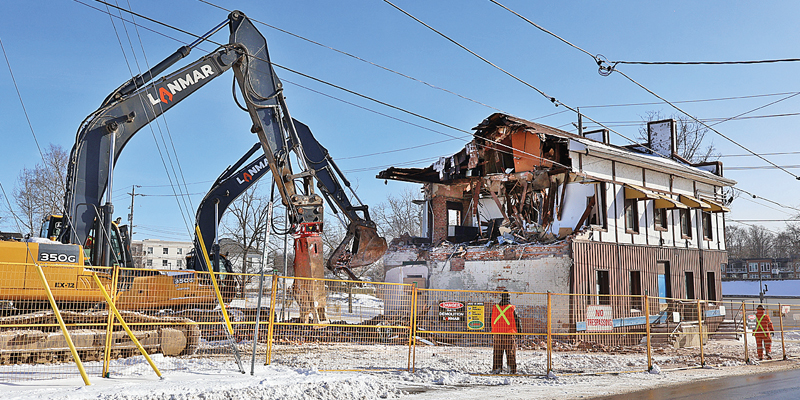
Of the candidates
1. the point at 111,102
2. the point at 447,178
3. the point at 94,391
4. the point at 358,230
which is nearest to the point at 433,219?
the point at 447,178

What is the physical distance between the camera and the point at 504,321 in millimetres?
11969

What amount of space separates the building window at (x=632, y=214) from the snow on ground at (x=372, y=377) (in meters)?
6.93

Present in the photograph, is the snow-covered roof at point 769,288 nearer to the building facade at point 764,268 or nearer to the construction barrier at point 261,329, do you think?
the building facade at point 764,268

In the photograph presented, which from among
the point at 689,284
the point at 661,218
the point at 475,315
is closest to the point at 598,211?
the point at 661,218

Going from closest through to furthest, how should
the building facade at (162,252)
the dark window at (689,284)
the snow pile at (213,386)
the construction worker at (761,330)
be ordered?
the snow pile at (213,386) < the construction worker at (761,330) < the dark window at (689,284) < the building facade at (162,252)

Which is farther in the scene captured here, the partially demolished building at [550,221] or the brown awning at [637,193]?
the brown awning at [637,193]

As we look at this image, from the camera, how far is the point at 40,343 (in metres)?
10.9

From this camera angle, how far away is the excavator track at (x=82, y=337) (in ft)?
34.7

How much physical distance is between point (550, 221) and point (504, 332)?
414 inches

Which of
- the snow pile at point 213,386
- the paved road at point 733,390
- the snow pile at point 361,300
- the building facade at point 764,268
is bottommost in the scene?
the paved road at point 733,390

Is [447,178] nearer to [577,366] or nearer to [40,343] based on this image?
[577,366]

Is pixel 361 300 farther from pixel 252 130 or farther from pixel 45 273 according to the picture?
pixel 45 273

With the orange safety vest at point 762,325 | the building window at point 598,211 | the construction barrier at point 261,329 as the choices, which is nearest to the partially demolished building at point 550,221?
the building window at point 598,211

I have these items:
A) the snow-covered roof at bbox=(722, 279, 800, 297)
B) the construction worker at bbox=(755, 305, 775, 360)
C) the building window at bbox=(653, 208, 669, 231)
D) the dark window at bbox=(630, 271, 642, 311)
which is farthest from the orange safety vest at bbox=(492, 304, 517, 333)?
the snow-covered roof at bbox=(722, 279, 800, 297)
